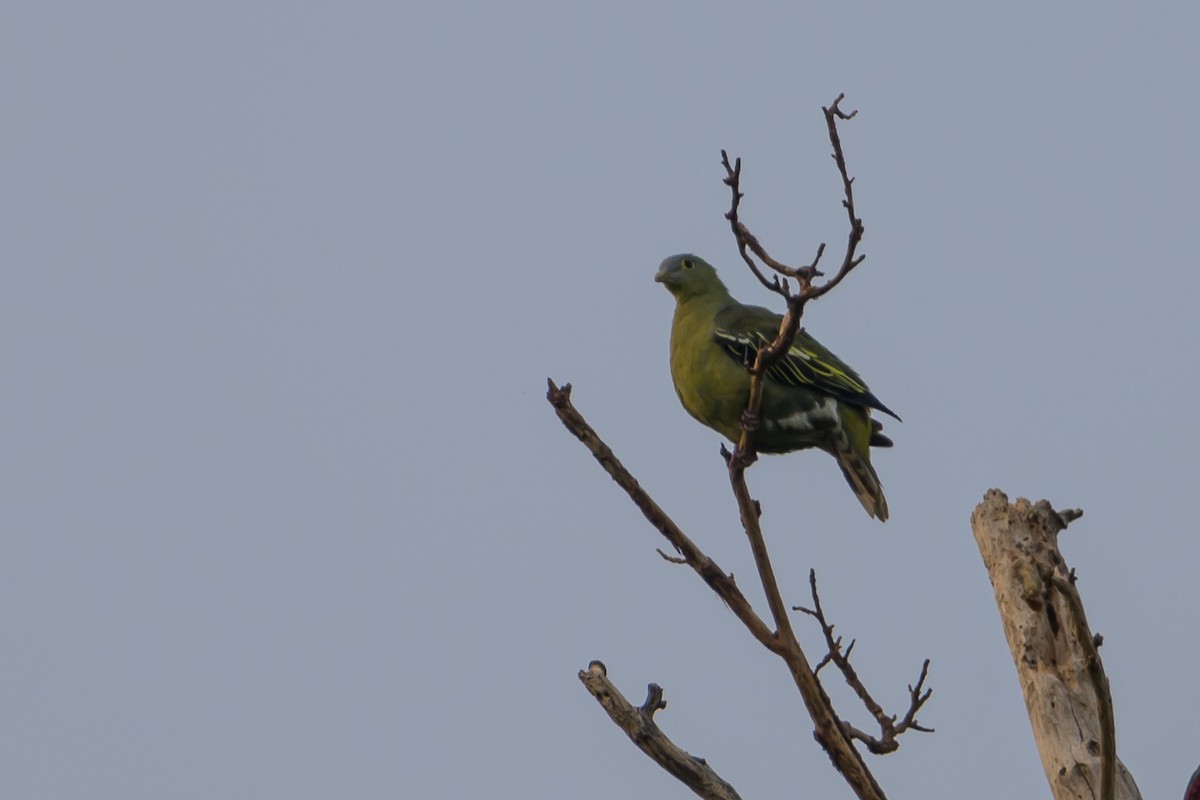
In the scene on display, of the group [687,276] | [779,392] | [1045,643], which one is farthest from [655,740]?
[687,276]

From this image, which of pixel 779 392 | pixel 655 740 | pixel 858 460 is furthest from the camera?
pixel 858 460

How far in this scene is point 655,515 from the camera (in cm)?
464

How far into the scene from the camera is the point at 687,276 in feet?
27.0

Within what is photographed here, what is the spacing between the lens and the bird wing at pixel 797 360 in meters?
7.28

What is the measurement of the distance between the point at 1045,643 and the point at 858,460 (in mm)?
2450

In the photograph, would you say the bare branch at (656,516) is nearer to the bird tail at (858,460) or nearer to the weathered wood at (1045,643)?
the weathered wood at (1045,643)

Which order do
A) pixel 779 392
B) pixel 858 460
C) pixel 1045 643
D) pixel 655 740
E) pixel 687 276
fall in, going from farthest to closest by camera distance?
pixel 687 276
pixel 858 460
pixel 779 392
pixel 1045 643
pixel 655 740

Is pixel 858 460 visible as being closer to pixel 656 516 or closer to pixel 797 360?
pixel 797 360

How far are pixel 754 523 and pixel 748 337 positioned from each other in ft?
9.06

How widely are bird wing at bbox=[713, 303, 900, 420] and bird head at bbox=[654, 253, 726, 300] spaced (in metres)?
0.46

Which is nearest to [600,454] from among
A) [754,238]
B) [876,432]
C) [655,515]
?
[655,515]

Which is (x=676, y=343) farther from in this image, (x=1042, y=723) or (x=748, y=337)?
(x=1042, y=723)

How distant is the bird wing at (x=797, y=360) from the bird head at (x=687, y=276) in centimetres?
46

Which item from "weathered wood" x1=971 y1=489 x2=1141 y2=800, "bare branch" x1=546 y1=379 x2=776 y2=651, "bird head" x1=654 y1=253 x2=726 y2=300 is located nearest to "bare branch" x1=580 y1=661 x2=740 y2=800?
"bare branch" x1=546 y1=379 x2=776 y2=651
